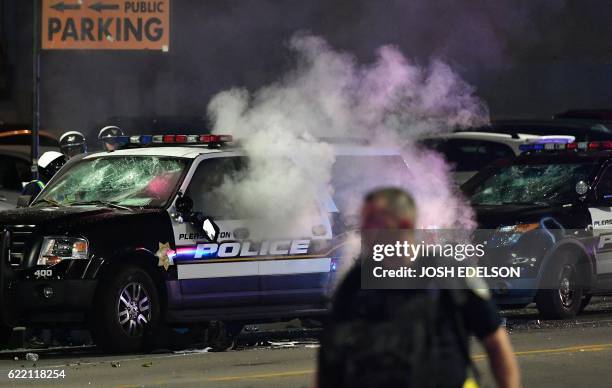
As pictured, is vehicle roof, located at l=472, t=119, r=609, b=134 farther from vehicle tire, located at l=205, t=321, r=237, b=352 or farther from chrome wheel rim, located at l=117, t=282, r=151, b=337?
chrome wheel rim, located at l=117, t=282, r=151, b=337

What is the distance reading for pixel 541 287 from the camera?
13.6 metres

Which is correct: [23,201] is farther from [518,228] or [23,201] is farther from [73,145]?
[518,228]

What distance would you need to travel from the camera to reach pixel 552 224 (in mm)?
13680

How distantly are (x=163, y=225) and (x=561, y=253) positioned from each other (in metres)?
4.26

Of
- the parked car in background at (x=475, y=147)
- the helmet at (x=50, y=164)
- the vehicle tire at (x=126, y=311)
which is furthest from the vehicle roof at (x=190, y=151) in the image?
the parked car in background at (x=475, y=147)

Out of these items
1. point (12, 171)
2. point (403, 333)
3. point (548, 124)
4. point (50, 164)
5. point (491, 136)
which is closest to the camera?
point (403, 333)

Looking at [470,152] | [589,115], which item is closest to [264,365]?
[470,152]

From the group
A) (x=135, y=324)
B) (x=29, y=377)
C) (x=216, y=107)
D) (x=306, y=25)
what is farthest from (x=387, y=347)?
(x=306, y=25)

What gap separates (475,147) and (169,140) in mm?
8912

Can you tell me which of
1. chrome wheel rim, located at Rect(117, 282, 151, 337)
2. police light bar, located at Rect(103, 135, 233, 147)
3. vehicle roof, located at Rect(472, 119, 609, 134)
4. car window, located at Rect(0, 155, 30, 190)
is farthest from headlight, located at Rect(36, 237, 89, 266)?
vehicle roof, located at Rect(472, 119, 609, 134)

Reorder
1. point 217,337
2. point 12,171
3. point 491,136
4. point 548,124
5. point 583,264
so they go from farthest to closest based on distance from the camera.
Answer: point 548,124, point 12,171, point 491,136, point 583,264, point 217,337

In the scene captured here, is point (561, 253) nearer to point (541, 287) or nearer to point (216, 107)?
point (541, 287)

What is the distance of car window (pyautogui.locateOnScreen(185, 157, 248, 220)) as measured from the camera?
11.7 metres

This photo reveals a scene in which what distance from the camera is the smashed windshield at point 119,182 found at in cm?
1177
